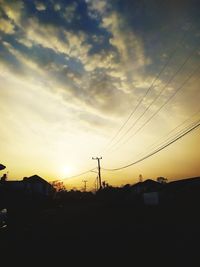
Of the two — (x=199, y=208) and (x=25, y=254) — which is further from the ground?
(x=199, y=208)

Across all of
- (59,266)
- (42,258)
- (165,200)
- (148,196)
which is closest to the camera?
(59,266)

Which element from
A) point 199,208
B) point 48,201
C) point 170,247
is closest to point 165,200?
point 199,208

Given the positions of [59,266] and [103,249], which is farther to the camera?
[103,249]

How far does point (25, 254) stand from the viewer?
30.1 ft

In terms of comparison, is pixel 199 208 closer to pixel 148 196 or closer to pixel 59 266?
pixel 148 196

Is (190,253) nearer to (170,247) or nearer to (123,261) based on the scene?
(170,247)

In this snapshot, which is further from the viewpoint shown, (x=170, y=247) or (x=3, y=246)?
(x=3, y=246)

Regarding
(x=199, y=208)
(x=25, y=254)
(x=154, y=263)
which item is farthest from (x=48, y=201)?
(x=154, y=263)

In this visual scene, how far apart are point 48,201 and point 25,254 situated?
3895cm

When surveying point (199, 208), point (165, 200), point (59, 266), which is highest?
point (165, 200)

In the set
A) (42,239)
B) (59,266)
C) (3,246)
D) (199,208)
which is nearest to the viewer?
(59,266)

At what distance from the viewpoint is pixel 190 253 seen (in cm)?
876

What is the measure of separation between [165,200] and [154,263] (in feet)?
106

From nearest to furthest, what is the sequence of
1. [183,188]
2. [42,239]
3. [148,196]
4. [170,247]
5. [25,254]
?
[25,254] → [170,247] → [42,239] → [183,188] → [148,196]
